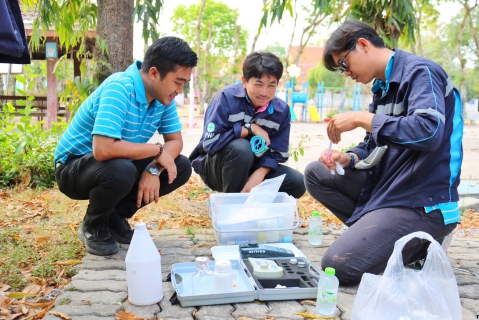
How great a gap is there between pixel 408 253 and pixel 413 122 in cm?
68

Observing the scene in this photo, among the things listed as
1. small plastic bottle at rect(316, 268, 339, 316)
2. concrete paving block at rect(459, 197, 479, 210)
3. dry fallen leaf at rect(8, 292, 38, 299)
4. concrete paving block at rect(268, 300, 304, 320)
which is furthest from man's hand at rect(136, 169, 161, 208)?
concrete paving block at rect(459, 197, 479, 210)

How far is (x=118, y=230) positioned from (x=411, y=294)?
6.08 ft

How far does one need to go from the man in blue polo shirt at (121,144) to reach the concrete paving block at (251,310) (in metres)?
1.00

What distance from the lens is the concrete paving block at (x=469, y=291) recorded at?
2.22m

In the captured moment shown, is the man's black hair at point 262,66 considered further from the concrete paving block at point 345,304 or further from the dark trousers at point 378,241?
the concrete paving block at point 345,304

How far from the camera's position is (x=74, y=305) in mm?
1981

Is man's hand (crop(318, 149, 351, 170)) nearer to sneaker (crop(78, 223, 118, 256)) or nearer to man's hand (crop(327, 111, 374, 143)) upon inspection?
man's hand (crop(327, 111, 374, 143))

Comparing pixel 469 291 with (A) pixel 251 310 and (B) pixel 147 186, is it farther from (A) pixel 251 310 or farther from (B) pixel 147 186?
(B) pixel 147 186

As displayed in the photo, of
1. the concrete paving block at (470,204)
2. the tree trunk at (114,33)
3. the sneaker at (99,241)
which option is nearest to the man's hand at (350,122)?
the sneaker at (99,241)

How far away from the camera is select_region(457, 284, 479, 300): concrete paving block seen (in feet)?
7.30

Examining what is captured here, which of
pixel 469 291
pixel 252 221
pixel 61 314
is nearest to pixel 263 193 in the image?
pixel 252 221

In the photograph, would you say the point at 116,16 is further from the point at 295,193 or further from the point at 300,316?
the point at 300,316

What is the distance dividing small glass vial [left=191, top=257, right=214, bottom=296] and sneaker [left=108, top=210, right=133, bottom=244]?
2.65 ft

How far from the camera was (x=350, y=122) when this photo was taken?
2305 mm
